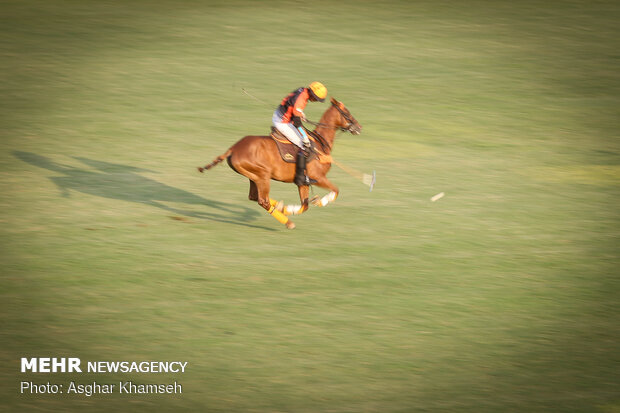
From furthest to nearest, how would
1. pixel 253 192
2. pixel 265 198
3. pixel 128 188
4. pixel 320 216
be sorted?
pixel 128 188, pixel 320 216, pixel 253 192, pixel 265 198

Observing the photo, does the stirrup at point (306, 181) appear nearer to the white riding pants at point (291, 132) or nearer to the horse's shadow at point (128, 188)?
the white riding pants at point (291, 132)

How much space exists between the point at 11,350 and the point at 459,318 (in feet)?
21.4

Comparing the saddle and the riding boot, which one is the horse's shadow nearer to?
the riding boot

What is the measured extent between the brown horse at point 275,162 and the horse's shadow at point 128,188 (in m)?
1.22

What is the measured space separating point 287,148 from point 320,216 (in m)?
2.35

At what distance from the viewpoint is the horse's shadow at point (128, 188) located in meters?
15.7

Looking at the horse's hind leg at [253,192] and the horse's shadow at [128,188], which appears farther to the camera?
the horse's shadow at [128,188]

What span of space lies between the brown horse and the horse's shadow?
1.22 metres

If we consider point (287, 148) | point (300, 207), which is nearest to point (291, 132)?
point (287, 148)

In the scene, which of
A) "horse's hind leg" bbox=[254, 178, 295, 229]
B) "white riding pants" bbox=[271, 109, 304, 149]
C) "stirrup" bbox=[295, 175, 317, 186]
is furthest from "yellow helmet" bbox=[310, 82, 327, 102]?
"horse's hind leg" bbox=[254, 178, 295, 229]

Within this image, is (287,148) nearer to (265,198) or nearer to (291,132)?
(291,132)

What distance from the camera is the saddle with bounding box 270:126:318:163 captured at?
1395cm

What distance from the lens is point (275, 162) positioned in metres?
14.0

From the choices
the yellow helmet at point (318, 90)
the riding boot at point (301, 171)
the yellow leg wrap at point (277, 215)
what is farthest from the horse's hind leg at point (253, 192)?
the yellow helmet at point (318, 90)
